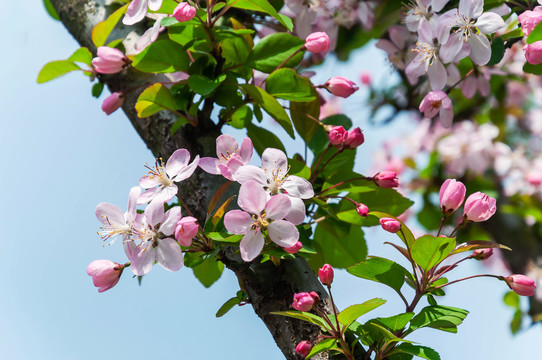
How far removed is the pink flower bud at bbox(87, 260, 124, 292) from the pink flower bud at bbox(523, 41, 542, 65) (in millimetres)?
740

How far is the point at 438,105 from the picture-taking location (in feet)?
3.69

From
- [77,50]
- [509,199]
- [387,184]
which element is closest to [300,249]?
[387,184]

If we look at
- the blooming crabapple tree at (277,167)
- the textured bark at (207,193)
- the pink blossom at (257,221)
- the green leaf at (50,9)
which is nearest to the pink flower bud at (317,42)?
the blooming crabapple tree at (277,167)

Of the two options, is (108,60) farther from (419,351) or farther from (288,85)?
(419,351)

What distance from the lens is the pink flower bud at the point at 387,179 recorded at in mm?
988

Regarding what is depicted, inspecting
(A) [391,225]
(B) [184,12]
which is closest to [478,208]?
(A) [391,225]

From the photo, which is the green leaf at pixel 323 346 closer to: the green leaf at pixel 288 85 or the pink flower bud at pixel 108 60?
the green leaf at pixel 288 85

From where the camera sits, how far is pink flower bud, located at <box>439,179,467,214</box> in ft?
2.94

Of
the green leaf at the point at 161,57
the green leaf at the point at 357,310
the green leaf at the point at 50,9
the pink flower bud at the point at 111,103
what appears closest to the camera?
the green leaf at the point at 357,310

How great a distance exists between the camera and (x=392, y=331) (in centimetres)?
85

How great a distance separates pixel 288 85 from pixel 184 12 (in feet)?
0.80

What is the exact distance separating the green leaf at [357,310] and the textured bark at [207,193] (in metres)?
0.11

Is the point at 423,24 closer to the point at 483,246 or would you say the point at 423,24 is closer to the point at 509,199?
the point at 483,246

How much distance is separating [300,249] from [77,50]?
0.64m
